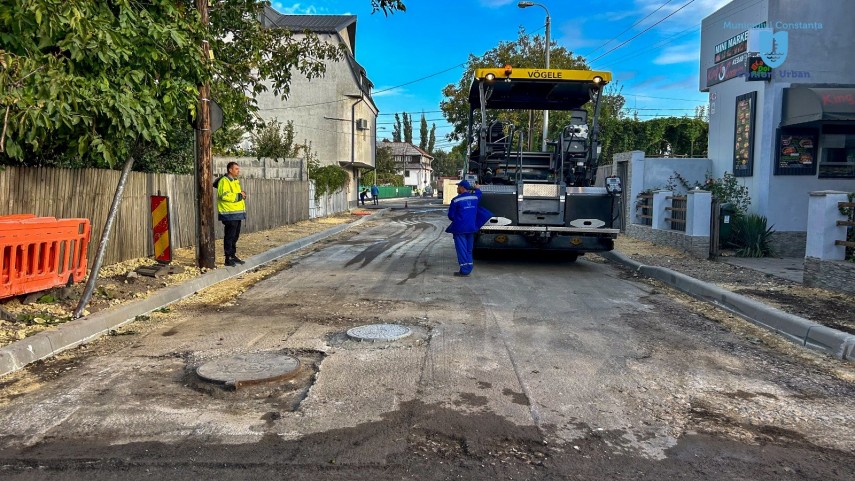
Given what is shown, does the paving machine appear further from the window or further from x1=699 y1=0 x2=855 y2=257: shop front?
the window

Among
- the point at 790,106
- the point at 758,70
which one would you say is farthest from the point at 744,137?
the point at 758,70

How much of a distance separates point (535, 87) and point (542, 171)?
1629mm

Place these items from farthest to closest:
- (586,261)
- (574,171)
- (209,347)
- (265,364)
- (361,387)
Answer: (586,261) → (574,171) → (209,347) → (265,364) → (361,387)

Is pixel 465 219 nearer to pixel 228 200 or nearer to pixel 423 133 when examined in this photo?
pixel 228 200

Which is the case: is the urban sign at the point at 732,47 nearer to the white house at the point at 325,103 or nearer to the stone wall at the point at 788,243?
the stone wall at the point at 788,243

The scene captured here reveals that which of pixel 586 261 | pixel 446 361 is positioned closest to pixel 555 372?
pixel 446 361

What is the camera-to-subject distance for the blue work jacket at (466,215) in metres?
10.2

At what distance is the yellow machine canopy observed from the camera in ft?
37.8

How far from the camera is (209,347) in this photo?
583 centimetres

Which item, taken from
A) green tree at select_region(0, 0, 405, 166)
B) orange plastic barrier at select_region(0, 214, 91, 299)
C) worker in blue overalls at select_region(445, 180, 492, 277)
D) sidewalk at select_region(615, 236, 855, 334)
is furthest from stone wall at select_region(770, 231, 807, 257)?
orange plastic barrier at select_region(0, 214, 91, 299)

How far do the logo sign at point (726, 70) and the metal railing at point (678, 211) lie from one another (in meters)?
3.04

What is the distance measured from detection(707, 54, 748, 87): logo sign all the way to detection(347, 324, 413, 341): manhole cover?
37.1ft

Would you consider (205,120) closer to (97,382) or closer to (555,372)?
(97,382)

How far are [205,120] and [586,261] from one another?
25.7ft
